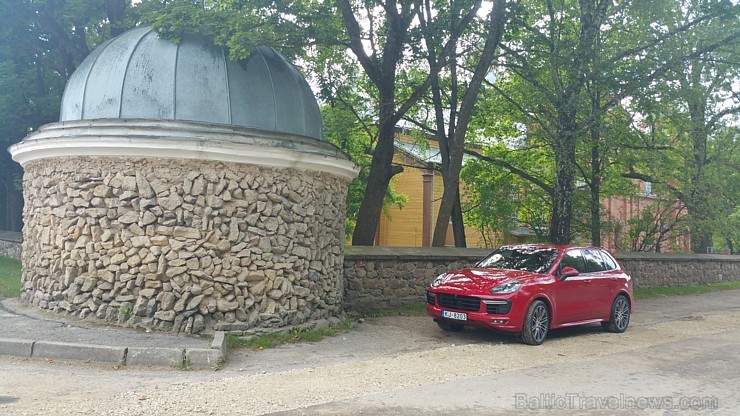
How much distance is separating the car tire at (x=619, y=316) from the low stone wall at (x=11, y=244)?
1859 centimetres

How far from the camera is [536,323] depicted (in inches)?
384

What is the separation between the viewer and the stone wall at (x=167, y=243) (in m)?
9.03

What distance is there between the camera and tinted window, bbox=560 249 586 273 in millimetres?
10750

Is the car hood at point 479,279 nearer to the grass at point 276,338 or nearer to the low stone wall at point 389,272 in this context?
the grass at point 276,338

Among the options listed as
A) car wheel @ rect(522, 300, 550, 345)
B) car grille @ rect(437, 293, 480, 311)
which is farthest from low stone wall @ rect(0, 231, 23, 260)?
car wheel @ rect(522, 300, 550, 345)

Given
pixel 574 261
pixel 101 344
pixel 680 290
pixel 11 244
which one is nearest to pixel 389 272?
pixel 574 261

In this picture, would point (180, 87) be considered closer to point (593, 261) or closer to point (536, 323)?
point (536, 323)

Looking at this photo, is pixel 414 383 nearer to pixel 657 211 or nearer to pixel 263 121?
pixel 263 121

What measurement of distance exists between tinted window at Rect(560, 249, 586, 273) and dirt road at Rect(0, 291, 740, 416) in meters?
1.37

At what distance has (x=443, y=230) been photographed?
15711 mm

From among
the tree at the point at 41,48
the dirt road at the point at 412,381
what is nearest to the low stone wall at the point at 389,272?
the dirt road at the point at 412,381

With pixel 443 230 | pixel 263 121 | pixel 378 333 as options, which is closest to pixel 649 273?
pixel 443 230

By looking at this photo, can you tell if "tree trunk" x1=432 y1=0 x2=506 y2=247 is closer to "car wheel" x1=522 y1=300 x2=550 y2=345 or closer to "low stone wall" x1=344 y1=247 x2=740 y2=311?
"low stone wall" x1=344 y1=247 x2=740 y2=311

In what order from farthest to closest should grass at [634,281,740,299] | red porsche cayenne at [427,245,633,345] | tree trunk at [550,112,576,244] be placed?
grass at [634,281,740,299] → tree trunk at [550,112,576,244] → red porsche cayenne at [427,245,633,345]
